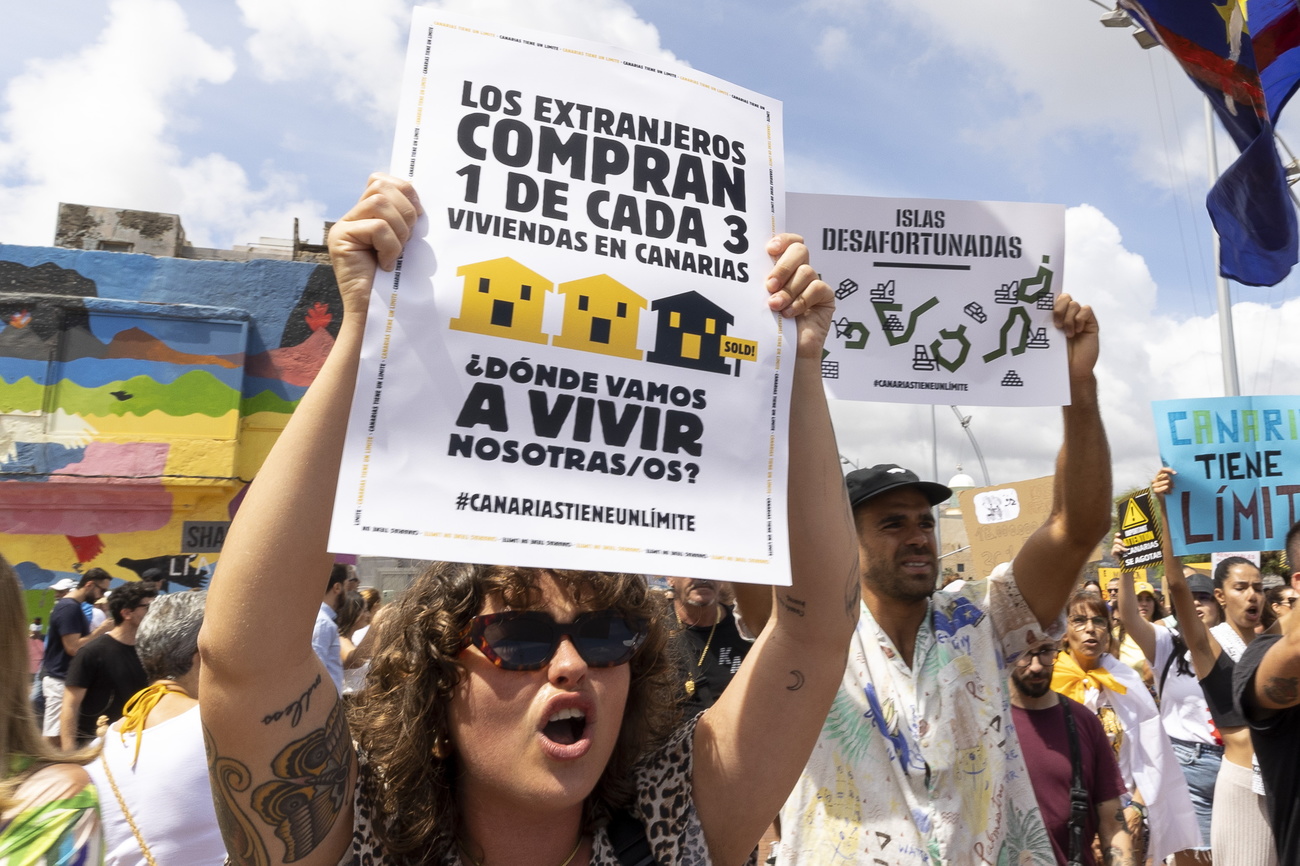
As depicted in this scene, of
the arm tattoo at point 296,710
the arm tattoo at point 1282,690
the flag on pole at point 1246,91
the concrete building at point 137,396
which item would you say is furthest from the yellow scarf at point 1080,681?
the concrete building at point 137,396

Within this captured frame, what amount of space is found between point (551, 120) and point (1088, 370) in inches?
80.5

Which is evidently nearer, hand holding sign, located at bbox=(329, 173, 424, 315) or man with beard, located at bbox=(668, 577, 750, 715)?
hand holding sign, located at bbox=(329, 173, 424, 315)

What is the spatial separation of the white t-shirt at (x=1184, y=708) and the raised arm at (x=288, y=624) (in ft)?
21.0

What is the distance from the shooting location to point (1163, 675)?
6625mm

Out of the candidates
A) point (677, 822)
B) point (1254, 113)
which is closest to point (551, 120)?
point (677, 822)

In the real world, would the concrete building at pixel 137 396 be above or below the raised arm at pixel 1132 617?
above

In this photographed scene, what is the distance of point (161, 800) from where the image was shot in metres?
2.81

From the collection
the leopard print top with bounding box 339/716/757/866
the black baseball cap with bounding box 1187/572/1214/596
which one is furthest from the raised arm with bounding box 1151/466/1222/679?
the leopard print top with bounding box 339/716/757/866

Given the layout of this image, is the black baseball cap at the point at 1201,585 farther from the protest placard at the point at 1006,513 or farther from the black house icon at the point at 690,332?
the black house icon at the point at 690,332

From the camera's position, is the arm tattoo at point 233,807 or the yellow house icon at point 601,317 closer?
the arm tattoo at point 233,807

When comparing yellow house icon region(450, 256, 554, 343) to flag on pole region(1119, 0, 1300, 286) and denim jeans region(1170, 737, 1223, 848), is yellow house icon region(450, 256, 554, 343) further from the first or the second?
denim jeans region(1170, 737, 1223, 848)

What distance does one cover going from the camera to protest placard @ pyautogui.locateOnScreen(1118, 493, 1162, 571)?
20.1ft

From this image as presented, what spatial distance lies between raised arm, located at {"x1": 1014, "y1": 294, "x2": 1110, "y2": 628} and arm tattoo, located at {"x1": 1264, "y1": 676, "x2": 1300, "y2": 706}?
110cm

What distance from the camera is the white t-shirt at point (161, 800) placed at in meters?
2.80
